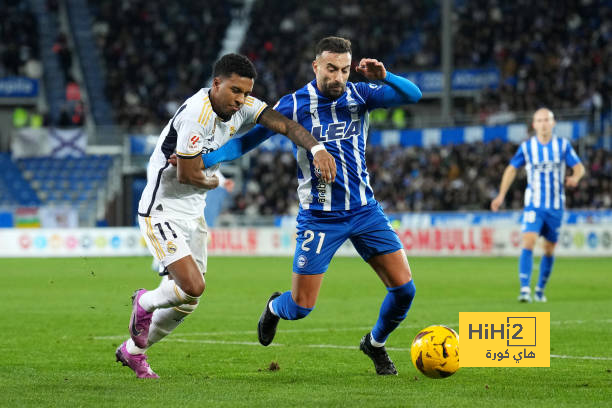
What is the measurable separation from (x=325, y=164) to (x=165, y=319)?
64.0 inches

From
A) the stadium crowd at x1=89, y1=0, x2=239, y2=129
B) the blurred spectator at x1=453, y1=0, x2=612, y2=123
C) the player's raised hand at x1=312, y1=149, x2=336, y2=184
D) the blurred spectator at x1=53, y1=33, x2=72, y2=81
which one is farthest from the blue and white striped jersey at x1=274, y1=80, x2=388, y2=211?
the blurred spectator at x1=53, y1=33, x2=72, y2=81

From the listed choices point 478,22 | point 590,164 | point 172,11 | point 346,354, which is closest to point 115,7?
point 172,11

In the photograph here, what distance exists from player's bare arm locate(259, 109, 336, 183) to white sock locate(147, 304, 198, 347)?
1.35 m

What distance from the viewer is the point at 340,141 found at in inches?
287

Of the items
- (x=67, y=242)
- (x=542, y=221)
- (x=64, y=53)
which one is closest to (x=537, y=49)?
(x=67, y=242)

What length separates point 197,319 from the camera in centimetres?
1234

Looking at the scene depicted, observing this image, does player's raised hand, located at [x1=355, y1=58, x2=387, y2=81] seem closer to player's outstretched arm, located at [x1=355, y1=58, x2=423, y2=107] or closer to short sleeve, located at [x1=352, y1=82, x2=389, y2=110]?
player's outstretched arm, located at [x1=355, y1=58, x2=423, y2=107]

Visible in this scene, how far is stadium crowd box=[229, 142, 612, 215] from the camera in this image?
28938 millimetres

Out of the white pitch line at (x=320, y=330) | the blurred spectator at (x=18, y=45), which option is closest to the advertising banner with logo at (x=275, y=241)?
the blurred spectator at (x=18, y=45)

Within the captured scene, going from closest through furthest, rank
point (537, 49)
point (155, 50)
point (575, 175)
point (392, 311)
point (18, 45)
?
point (392, 311) < point (575, 175) < point (537, 49) < point (18, 45) < point (155, 50)

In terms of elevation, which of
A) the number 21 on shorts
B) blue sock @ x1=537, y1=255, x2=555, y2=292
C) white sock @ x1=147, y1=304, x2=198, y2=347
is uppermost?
the number 21 on shorts

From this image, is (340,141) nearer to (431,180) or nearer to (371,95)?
(371,95)

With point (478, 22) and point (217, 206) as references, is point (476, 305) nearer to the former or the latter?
point (217, 206)

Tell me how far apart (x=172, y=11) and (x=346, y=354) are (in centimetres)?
3716
